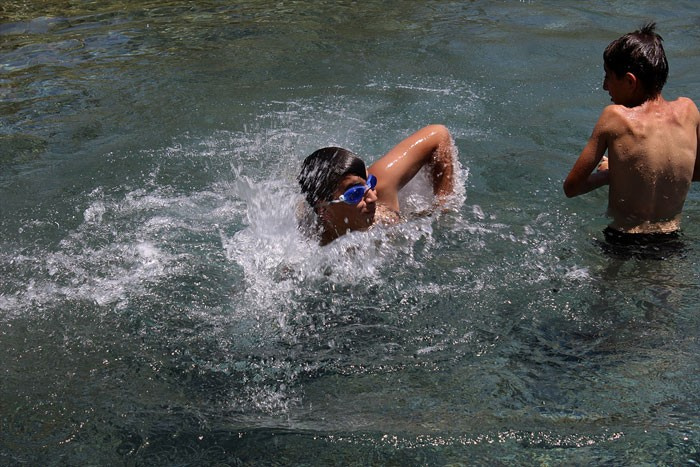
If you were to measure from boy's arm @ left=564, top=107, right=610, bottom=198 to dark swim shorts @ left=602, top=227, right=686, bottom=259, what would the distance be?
0.31m

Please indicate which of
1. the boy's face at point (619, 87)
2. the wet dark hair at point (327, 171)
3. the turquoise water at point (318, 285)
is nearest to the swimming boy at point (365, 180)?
the wet dark hair at point (327, 171)

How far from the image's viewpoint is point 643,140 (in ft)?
13.9

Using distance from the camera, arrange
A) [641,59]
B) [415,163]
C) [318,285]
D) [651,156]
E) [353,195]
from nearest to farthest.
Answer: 1. [641,59]
2. [651,156]
3. [353,195]
4. [318,285]
5. [415,163]

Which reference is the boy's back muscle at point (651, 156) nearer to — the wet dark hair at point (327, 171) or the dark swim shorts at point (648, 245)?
the dark swim shorts at point (648, 245)

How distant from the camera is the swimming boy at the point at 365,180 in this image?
14.4 feet

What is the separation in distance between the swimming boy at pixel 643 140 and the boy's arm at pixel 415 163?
3.07ft

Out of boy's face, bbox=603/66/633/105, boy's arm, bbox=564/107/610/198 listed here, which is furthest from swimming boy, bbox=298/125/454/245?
boy's face, bbox=603/66/633/105

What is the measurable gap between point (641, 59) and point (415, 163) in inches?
56.7

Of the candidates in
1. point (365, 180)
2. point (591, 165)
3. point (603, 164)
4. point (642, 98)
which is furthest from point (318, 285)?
point (642, 98)

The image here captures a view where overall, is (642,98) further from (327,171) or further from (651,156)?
(327,171)

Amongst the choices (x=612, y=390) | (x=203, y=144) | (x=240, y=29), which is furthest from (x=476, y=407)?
(x=240, y=29)

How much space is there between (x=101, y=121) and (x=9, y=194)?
56.0 inches

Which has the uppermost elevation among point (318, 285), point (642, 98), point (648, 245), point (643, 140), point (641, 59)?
point (641, 59)

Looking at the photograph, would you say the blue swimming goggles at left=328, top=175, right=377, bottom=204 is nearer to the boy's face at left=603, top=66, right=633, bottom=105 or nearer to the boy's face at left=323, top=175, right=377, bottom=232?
the boy's face at left=323, top=175, right=377, bottom=232
